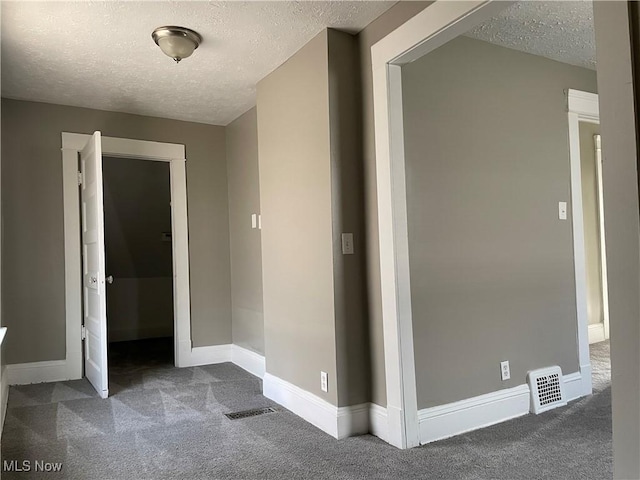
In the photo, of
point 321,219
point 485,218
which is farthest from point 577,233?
point 321,219

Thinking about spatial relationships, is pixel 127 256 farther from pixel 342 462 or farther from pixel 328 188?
pixel 342 462

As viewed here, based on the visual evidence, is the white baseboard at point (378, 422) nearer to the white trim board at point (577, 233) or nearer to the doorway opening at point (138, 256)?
the white trim board at point (577, 233)

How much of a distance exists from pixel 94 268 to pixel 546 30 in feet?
11.5

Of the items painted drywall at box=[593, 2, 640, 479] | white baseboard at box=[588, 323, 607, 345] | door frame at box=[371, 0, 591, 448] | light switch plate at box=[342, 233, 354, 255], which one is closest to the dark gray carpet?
door frame at box=[371, 0, 591, 448]

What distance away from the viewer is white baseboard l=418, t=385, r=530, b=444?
8.43 ft

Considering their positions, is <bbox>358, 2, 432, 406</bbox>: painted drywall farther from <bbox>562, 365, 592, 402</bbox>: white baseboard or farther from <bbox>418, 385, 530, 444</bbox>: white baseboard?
<bbox>562, 365, 592, 402</bbox>: white baseboard

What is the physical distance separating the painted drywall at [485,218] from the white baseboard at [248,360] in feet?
5.75

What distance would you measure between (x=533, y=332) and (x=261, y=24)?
8.19 ft

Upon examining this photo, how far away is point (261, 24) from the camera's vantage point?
2588mm

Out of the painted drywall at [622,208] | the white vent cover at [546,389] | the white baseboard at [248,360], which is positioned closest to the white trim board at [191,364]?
the white baseboard at [248,360]

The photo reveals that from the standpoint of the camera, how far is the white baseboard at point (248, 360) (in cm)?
397

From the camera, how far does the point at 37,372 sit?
380 centimetres

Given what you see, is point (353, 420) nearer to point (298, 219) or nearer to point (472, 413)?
point (472, 413)

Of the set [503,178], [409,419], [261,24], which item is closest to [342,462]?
[409,419]
